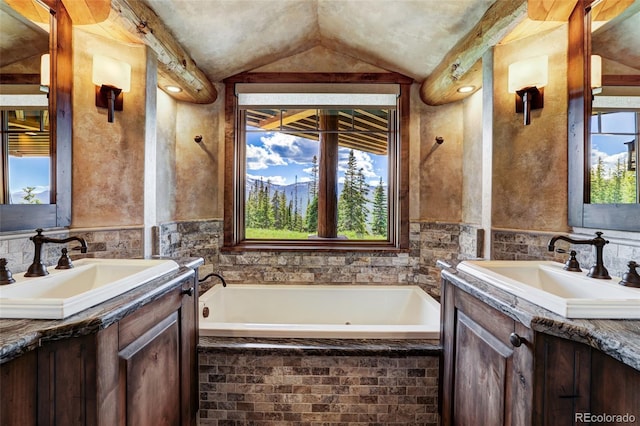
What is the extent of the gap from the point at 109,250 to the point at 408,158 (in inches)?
96.1

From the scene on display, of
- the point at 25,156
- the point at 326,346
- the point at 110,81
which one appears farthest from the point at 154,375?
the point at 110,81

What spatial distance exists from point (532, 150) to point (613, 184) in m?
0.49

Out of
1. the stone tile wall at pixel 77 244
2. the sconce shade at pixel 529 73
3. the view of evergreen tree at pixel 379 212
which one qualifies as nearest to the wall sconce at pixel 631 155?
the sconce shade at pixel 529 73

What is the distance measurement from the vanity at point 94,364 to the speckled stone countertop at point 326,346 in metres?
0.45

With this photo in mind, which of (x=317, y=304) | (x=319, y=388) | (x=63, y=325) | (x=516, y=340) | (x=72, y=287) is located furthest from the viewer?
(x=317, y=304)

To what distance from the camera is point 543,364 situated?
875 millimetres

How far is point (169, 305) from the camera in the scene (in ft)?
4.34

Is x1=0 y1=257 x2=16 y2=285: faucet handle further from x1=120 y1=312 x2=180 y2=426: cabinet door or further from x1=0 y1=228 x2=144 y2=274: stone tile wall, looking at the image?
x1=120 y1=312 x2=180 y2=426: cabinet door

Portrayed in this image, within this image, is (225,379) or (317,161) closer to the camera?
(225,379)

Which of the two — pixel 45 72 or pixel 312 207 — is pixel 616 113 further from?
pixel 45 72

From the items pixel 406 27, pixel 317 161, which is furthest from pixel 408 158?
pixel 406 27

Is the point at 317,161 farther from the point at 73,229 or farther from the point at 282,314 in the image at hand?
the point at 73,229

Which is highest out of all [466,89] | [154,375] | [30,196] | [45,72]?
[466,89]

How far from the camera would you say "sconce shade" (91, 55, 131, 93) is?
172 cm
